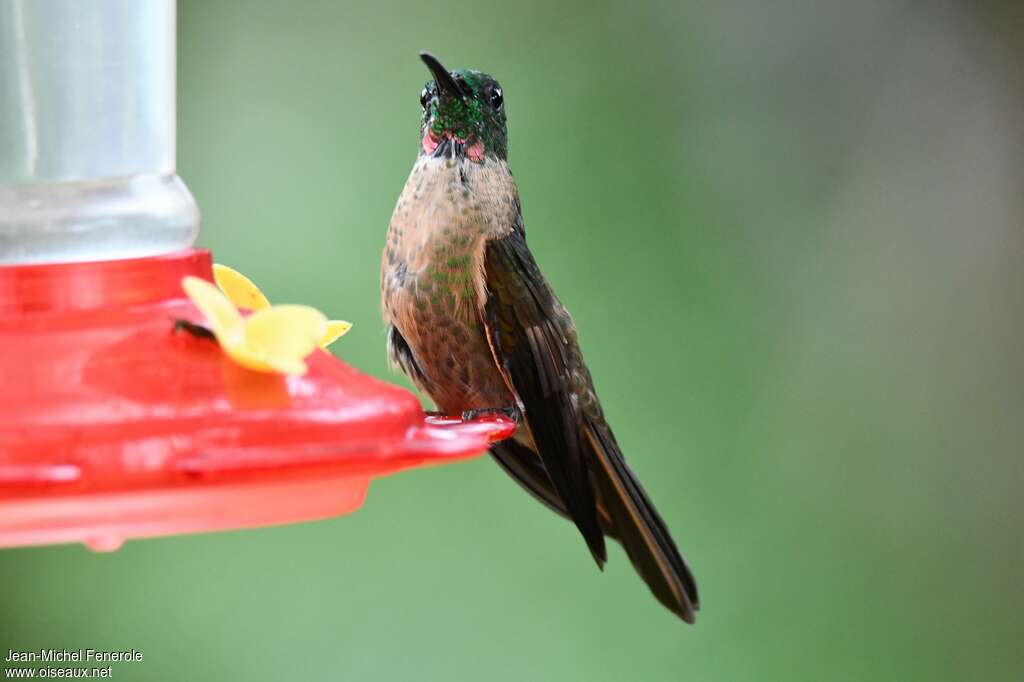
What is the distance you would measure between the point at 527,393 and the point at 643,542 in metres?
0.42

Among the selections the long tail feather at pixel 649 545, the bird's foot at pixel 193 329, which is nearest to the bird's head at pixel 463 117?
the long tail feather at pixel 649 545

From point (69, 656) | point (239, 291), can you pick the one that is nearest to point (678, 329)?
point (69, 656)

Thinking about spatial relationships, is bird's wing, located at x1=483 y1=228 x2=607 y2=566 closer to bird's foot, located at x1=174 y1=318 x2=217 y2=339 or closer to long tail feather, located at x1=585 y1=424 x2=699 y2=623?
long tail feather, located at x1=585 y1=424 x2=699 y2=623

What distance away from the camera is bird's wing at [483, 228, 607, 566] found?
2570 mm

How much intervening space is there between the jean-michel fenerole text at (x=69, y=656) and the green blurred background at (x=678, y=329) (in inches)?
1.3

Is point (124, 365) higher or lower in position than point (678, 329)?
higher

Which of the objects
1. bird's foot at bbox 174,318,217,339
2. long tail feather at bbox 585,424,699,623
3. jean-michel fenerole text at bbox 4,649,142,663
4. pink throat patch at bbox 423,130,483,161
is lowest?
jean-michel fenerole text at bbox 4,649,142,663

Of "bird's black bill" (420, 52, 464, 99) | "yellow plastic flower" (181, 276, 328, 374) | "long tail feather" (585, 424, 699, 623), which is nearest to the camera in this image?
"yellow plastic flower" (181, 276, 328, 374)

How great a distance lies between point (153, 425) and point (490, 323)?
4.79ft

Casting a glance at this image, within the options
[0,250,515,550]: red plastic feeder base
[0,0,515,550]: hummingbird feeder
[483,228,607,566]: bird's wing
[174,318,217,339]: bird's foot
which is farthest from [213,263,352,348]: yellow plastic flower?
[483,228,607,566]: bird's wing

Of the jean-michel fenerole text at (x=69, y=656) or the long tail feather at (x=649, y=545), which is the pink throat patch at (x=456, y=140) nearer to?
the long tail feather at (x=649, y=545)

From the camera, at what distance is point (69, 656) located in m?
3.58

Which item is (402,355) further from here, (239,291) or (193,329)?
(193,329)

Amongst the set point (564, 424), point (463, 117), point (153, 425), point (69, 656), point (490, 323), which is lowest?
point (69, 656)
